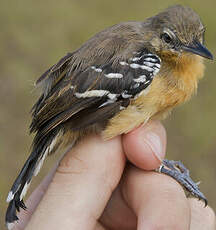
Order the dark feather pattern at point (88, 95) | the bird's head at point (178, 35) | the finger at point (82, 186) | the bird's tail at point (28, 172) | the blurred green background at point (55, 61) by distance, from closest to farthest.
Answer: the finger at point (82, 186), the bird's tail at point (28, 172), the dark feather pattern at point (88, 95), the bird's head at point (178, 35), the blurred green background at point (55, 61)

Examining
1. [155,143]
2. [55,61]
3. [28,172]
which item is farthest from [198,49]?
[55,61]

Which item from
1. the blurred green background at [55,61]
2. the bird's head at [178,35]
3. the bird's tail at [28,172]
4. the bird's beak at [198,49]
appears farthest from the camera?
the blurred green background at [55,61]

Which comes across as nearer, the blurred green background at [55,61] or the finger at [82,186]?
the finger at [82,186]

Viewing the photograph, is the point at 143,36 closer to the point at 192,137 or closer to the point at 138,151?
the point at 138,151

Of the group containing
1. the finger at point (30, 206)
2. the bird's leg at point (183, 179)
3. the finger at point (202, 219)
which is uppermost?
the bird's leg at point (183, 179)

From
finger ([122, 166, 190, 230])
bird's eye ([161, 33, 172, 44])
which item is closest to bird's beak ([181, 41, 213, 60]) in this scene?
bird's eye ([161, 33, 172, 44])

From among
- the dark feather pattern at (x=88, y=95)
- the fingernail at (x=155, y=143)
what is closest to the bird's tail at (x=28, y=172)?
the dark feather pattern at (x=88, y=95)

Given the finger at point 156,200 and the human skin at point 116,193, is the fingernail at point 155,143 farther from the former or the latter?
the finger at point 156,200

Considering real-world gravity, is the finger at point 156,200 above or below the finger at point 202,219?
above

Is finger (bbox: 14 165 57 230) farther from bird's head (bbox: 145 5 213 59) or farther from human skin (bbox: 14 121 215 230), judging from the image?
bird's head (bbox: 145 5 213 59)
